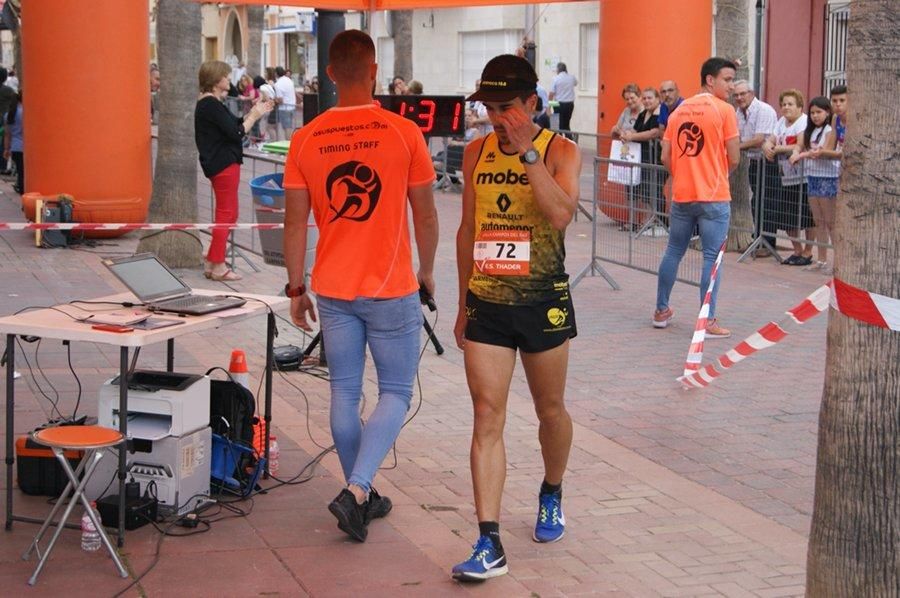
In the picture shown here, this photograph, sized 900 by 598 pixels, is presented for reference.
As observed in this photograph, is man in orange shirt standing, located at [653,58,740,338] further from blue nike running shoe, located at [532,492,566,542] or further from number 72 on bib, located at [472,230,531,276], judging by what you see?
number 72 on bib, located at [472,230,531,276]

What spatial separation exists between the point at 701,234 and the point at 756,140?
5.00 metres

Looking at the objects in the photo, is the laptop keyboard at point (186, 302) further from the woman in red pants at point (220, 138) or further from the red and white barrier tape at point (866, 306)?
the woman in red pants at point (220, 138)

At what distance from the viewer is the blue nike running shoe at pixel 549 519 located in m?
5.75

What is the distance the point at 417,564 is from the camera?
5438mm

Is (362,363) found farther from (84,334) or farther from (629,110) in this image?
(629,110)

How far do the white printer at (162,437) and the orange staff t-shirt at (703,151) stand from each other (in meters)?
5.20

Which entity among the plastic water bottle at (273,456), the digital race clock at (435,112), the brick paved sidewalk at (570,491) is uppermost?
the digital race clock at (435,112)

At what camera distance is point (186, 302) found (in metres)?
6.09

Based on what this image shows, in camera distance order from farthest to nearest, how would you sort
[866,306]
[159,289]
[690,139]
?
[690,139], [159,289], [866,306]

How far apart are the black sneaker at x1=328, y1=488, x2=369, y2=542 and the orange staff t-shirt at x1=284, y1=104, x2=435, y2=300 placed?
822 millimetres

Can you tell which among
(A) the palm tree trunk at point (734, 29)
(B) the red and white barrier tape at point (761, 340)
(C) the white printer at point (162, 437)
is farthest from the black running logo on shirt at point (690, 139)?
(A) the palm tree trunk at point (734, 29)

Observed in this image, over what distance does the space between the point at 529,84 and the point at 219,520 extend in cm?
228

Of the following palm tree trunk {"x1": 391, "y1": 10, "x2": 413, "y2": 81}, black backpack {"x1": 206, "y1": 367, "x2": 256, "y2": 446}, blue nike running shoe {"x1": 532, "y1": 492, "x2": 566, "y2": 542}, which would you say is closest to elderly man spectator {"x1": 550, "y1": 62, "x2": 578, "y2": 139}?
palm tree trunk {"x1": 391, "y1": 10, "x2": 413, "y2": 81}

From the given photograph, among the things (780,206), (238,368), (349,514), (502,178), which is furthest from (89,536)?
(780,206)
